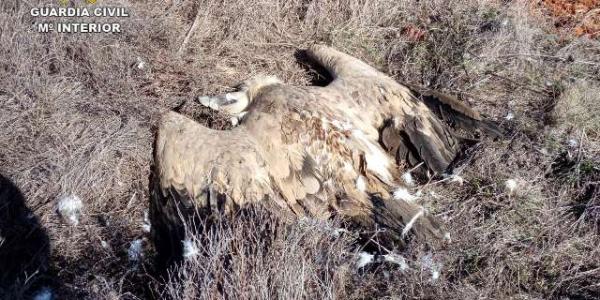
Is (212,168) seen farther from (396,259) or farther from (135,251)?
(396,259)

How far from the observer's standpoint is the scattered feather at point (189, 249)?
2742 millimetres

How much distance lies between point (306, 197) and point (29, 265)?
1523 mm

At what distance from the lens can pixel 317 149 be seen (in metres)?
3.69

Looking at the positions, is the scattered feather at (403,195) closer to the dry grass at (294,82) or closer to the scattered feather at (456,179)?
the dry grass at (294,82)

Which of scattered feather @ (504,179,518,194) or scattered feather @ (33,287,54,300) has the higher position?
scattered feather @ (504,179,518,194)

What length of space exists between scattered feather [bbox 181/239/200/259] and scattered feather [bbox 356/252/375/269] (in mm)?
839

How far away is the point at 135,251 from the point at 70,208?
47cm

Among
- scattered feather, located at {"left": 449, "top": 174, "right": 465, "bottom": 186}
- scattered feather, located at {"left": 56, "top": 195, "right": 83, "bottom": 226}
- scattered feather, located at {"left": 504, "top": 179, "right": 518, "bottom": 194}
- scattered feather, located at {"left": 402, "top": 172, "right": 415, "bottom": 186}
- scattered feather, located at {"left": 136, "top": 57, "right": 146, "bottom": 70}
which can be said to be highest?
scattered feather, located at {"left": 136, "top": 57, "right": 146, "bottom": 70}

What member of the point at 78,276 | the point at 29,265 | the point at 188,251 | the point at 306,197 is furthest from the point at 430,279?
the point at 29,265

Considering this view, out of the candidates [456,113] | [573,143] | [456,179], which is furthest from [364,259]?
[573,143]

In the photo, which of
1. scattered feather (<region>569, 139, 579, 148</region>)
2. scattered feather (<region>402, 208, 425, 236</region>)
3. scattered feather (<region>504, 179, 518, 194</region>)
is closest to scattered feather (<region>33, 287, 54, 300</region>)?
scattered feather (<region>402, 208, 425, 236</region>)

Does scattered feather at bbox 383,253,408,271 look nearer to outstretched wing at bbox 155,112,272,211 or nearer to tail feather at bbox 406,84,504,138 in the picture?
outstretched wing at bbox 155,112,272,211

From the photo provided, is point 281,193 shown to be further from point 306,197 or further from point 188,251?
point 188,251

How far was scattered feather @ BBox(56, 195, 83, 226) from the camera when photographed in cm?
336
